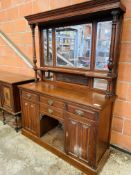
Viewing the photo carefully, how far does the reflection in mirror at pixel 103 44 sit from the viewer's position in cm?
160

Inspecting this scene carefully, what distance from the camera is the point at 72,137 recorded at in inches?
63.5

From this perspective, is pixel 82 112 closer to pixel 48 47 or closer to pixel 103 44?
pixel 103 44

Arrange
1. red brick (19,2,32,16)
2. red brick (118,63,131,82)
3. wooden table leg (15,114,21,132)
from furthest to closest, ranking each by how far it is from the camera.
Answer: red brick (19,2,32,16), wooden table leg (15,114,21,132), red brick (118,63,131,82)

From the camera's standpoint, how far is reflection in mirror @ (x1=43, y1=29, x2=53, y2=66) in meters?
2.11

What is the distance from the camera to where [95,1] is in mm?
1310

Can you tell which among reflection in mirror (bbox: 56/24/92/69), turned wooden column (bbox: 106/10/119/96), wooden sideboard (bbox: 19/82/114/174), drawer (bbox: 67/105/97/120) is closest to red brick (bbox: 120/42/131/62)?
turned wooden column (bbox: 106/10/119/96)

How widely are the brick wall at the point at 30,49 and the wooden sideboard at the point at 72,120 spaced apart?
0.19 m

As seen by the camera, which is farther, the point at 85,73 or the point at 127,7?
the point at 85,73

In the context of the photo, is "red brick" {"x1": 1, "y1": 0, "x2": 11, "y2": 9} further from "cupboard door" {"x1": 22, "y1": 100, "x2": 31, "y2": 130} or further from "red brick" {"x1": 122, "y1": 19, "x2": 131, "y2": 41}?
"red brick" {"x1": 122, "y1": 19, "x2": 131, "y2": 41}

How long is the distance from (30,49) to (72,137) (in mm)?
1742

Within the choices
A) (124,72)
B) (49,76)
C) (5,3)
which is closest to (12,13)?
(5,3)

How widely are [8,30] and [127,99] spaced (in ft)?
8.54

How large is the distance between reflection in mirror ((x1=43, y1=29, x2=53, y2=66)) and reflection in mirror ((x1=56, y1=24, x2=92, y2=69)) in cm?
13

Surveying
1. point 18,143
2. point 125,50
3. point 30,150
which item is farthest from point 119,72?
point 18,143
